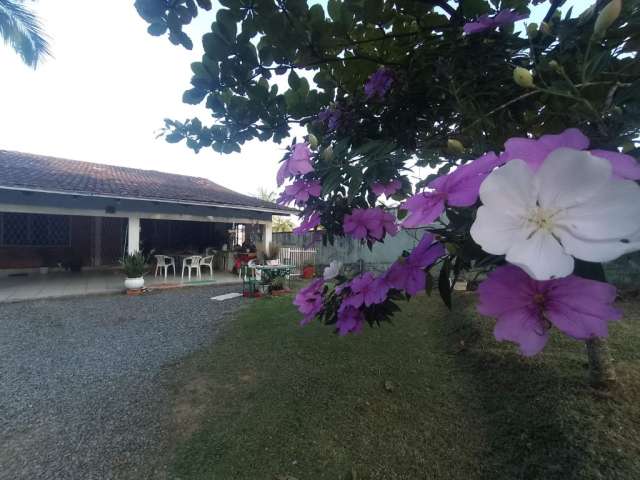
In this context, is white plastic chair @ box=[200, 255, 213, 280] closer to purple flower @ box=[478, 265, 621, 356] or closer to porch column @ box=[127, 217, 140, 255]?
porch column @ box=[127, 217, 140, 255]

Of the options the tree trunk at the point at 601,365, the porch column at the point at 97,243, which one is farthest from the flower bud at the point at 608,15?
the porch column at the point at 97,243

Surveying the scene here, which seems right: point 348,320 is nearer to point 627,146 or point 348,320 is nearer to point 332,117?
point 627,146

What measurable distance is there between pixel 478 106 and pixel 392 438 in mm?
2013

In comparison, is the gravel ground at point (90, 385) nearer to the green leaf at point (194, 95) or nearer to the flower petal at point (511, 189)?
the green leaf at point (194, 95)

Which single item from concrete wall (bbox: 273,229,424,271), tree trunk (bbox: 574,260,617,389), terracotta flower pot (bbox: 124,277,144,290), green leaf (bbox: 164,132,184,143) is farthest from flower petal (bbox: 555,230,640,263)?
terracotta flower pot (bbox: 124,277,144,290)

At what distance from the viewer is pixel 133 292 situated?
24.1ft

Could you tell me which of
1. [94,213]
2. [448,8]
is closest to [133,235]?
[94,213]

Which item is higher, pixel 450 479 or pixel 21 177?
pixel 21 177

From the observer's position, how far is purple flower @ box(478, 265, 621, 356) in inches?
15.5

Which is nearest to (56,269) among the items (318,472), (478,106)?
(318,472)

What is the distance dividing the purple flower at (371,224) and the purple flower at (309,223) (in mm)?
143

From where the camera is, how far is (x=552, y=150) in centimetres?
42

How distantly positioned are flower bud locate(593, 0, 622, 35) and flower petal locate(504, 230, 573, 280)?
0.50 metres

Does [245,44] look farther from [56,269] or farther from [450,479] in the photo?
[56,269]
